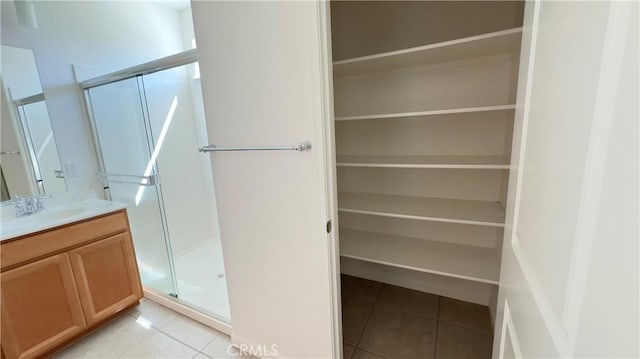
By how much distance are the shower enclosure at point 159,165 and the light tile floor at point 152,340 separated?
0.14 metres

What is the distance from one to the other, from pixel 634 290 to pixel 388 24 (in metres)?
2.09

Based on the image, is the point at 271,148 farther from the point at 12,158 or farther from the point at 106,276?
the point at 12,158

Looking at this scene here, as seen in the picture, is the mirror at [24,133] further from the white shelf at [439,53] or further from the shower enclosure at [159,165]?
the white shelf at [439,53]

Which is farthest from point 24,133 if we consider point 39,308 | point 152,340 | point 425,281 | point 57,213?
point 425,281

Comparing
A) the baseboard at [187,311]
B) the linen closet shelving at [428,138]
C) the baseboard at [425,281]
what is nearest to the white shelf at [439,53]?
the linen closet shelving at [428,138]

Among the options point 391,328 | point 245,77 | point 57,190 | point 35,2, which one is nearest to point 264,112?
point 245,77

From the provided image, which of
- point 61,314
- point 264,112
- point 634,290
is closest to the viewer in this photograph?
point 634,290

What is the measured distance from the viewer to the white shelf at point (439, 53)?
129cm

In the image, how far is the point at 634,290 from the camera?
0.31 metres

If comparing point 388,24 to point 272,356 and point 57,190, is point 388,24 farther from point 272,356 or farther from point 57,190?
point 57,190

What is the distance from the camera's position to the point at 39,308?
1565 millimetres

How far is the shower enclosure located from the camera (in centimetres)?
219

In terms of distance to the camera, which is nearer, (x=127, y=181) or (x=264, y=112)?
(x=264, y=112)

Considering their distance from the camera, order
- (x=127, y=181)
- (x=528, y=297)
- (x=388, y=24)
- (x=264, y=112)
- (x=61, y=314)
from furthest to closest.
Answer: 1. (x=127, y=181)
2. (x=388, y=24)
3. (x=61, y=314)
4. (x=264, y=112)
5. (x=528, y=297)
